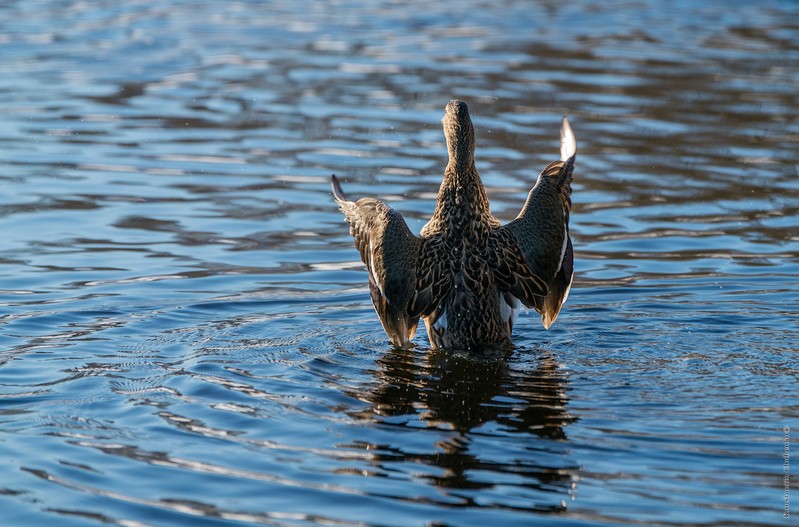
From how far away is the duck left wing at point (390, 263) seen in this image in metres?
7.57

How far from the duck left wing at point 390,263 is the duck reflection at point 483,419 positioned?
0.77 ft

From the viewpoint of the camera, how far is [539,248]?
7.71 metres

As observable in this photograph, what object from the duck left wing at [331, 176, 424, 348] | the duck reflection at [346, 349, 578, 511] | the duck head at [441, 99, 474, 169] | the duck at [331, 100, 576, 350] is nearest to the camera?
the duck reflection at [346, 349, 578, 511]

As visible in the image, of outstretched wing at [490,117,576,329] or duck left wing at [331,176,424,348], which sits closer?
duck left wing at [331,176,424,348]

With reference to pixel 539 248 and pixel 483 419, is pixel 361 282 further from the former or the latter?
pixel 483 419

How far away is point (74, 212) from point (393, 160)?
10.4 ft

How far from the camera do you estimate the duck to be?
302 inches

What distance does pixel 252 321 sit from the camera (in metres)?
8.32

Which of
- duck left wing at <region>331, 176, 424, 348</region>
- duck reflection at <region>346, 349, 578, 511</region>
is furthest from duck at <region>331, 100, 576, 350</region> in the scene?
duck reflection at <region>346, 349, 578, 511</region>

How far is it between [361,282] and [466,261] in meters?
1.78

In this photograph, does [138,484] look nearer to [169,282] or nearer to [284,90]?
[169,282]

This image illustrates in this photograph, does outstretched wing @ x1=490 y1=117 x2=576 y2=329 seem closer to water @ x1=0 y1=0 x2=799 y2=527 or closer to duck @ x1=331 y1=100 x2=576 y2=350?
duck @ x1=331 y1=100 x2=576 y2=350

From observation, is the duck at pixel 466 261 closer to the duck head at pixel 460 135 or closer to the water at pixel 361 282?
the duck head at pixel 460 135

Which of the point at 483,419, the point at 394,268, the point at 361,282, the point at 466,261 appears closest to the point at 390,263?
the point at 394,268
